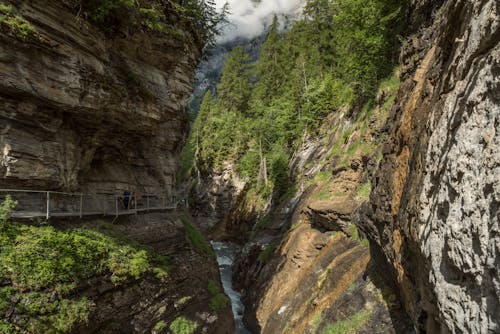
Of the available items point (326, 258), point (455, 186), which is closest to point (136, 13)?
point (455, 186)

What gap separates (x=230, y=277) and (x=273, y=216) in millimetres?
6830

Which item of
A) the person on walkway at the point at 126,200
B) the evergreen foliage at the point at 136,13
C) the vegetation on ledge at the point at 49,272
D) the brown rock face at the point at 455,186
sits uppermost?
the evergreen foliage at the point at 136,13

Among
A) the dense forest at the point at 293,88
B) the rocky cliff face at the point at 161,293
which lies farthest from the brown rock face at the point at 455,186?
the dense forest at the point at 293,88

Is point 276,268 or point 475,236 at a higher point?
point 475,236

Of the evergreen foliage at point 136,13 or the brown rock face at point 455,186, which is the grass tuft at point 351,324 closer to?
the brown rock face at point 455,186

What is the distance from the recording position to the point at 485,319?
344 cm

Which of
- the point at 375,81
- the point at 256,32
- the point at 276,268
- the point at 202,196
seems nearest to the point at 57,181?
the point at 276,268

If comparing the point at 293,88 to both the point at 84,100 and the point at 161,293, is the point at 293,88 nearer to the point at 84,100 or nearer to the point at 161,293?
the point at 84,100

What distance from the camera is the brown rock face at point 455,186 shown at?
3523 mm

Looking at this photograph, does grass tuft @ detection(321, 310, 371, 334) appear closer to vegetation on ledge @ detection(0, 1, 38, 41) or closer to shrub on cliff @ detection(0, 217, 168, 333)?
shrub on cliff @ detection(0, 217, 168, 333)

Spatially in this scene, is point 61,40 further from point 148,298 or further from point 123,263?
point 148,298

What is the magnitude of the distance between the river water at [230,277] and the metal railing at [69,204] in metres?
8.77

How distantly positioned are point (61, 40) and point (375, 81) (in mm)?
19261

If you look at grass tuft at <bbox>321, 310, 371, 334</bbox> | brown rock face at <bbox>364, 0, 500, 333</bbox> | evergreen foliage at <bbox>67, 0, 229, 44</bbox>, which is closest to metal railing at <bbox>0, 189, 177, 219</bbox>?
evergreen foliage at <bbox>67, 0, 229, 44</bbox>
